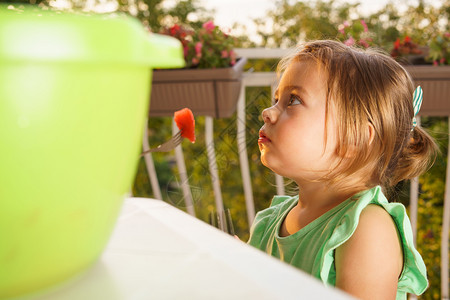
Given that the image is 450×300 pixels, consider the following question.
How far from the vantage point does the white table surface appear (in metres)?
0.29

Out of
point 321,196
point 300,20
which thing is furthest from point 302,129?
point 300,20

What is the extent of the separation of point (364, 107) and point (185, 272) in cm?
86

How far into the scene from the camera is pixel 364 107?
3.57 ft

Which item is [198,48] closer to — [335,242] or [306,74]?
[306,74]

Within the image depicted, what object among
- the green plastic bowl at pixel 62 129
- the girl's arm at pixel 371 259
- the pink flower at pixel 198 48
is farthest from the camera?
the pink flower at pixel 198 48

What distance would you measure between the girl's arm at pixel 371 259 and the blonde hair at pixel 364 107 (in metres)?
0.18

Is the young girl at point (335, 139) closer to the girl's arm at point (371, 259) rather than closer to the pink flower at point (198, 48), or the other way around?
the girl's arm at point (371, 259)

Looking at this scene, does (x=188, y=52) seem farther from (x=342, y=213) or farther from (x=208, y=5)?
(x=208, y=5)

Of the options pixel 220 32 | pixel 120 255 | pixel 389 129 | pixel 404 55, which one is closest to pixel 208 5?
pixel 220 32

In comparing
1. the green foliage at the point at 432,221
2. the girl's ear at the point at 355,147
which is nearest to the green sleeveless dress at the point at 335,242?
the girl's ear at the point at 355,147

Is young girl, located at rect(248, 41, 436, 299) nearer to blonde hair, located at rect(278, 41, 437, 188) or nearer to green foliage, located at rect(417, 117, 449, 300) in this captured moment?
blonde hair, located at rect(278, 41, 437, 188)

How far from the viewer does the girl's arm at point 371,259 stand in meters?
0.90

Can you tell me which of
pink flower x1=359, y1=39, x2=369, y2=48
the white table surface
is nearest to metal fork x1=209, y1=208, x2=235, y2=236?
pink flower x1=359, y1=39, x2=369, y2=48

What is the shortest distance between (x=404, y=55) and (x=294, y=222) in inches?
31.2
